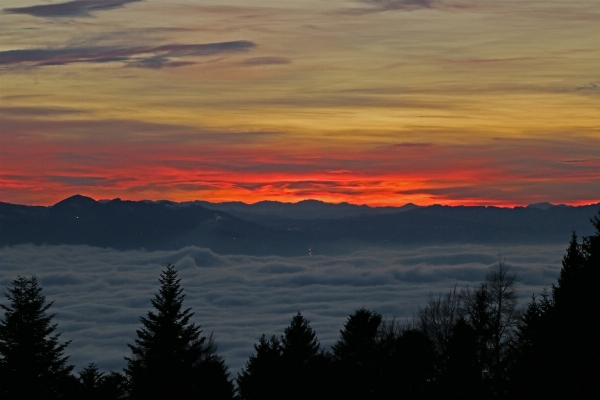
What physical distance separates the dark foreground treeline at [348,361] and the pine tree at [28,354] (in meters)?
0.03

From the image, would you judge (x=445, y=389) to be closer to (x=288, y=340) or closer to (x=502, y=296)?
(x=288, y=340)

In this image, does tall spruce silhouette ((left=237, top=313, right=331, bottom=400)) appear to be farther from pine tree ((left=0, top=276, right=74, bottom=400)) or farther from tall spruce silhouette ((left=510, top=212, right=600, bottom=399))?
tall spruce silhouette ((left=510, top=212, right=600, bottom=399))

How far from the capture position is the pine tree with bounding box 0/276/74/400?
1110 inches

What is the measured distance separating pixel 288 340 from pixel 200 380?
11128 millimetres

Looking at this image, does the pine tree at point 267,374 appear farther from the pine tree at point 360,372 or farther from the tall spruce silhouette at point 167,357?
the tall spruce silhouette at point 167,357

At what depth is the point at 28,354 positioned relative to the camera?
28.8 m

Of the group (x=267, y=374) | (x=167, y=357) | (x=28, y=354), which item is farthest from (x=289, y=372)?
(x=28, y=354)

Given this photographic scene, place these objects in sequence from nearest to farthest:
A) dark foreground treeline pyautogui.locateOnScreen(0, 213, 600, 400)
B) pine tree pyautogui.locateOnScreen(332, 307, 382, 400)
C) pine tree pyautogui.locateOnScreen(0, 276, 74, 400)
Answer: dark foreground treeline pyautogui.locateOnScreen(0, 213, 600, 400), pine tree pyautogui.locateOnScreen(0, 276, 74, 400), pine tree pyautogui.locateOnScreen(332, 307, 382, 400)

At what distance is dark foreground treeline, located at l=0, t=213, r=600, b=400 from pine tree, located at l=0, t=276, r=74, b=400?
34 mm

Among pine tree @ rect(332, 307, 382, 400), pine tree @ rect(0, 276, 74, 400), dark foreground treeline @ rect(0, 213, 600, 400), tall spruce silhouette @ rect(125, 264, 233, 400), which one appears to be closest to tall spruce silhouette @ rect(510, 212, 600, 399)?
dark foreground treeline @ rect(0, 213, 600, 400)

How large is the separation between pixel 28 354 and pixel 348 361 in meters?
13.7

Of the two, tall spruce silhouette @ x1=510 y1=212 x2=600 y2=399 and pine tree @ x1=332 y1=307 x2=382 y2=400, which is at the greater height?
tall spruce silhouette @ x1=510 y1=212 x2=600 y2=399

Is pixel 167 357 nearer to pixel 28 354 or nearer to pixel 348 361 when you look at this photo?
pixel 28 354

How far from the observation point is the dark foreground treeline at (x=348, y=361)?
23844mm
